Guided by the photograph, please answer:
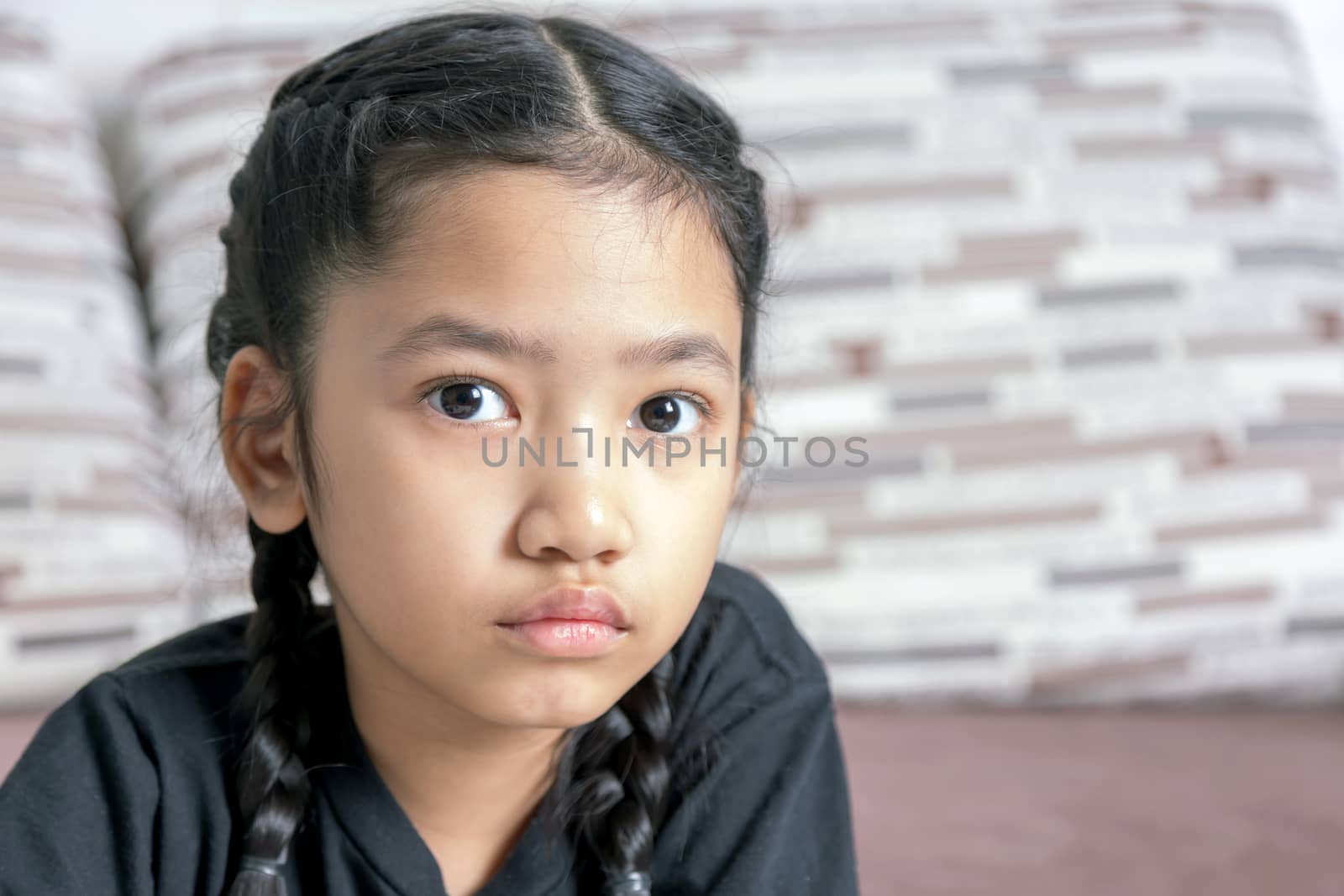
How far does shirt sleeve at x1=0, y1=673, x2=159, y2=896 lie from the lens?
1.93ft

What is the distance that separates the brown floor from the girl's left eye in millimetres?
403

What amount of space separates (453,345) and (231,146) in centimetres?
75

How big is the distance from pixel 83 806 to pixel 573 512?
0.96 feet

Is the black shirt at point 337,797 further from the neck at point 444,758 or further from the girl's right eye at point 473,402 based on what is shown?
the girl's right eye at point 473,402

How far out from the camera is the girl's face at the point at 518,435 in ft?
1.80

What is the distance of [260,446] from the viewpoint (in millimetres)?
671

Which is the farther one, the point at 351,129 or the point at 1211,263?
the point at 1211,263

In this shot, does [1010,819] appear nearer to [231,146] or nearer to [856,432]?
[856,432]

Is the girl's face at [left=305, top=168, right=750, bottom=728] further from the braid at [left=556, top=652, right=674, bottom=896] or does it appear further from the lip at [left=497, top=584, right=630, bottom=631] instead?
the braid at [left=556, top=652, right=674, bottom=896]

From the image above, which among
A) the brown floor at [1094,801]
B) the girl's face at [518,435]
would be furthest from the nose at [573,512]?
the brown floor at [1094,801]

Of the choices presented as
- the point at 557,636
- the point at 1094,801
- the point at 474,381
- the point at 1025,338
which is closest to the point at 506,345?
the point at 474,381

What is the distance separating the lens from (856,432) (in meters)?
1.18

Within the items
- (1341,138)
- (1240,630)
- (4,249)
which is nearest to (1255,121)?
(1341,138)

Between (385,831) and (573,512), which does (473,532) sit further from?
(385,831)
